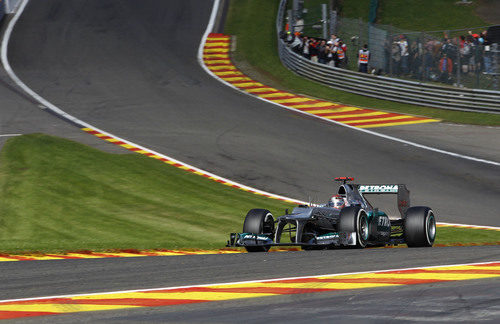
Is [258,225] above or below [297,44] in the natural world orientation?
below

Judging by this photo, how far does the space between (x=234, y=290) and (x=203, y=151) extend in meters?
18.1

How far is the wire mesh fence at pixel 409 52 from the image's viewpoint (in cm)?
3150

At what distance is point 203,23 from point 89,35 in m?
6.46

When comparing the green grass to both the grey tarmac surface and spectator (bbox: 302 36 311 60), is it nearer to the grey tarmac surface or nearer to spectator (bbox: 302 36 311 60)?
the grey tarmac surface

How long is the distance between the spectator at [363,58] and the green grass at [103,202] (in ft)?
44.7

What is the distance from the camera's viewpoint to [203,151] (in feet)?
89.2

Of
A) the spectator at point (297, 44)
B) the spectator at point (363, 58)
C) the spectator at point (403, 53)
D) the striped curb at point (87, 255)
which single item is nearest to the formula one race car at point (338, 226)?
the striped curb at point (87, 255)

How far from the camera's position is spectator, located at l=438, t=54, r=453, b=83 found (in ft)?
106

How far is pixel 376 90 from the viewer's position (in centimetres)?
3491

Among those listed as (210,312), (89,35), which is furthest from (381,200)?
(89,35)

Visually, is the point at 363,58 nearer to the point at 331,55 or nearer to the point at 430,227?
the point at 331,55

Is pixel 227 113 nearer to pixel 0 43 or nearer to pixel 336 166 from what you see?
pixel 336 166

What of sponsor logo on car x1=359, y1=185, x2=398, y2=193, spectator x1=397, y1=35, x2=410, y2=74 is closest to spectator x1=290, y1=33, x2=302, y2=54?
spectator x1=397, y1=35, x2=410, y2=74

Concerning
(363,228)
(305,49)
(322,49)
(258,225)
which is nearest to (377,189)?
(363,228)
